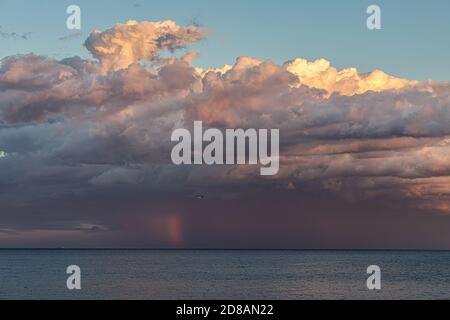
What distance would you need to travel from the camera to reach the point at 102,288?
356ft
